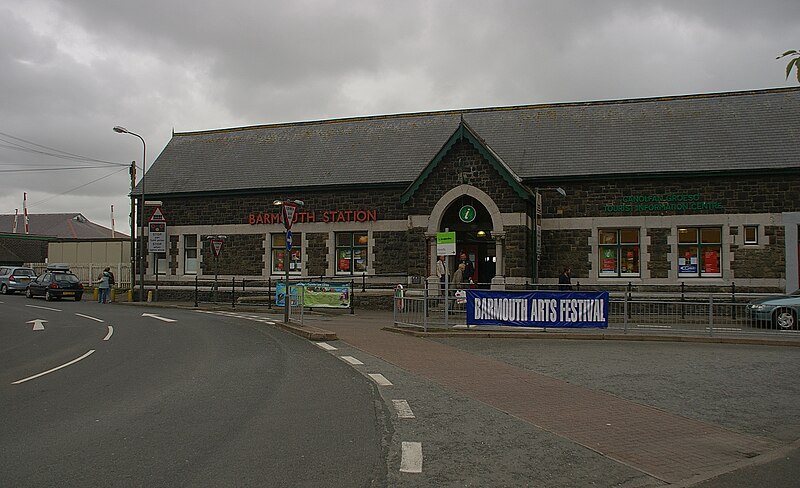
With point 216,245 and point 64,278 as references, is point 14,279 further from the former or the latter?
point 216,245

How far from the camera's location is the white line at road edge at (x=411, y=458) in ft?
20.1

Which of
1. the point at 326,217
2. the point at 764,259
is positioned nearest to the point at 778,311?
the point at 764,259

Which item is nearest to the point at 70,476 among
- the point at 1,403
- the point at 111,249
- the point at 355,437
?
the point at 355,437

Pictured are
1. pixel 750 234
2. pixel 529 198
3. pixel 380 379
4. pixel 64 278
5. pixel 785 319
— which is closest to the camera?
pixel 380 379

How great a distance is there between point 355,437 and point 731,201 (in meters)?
21.4

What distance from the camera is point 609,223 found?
25531 millimetres

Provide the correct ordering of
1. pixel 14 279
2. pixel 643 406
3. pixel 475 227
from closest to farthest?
pixel 643 406, pixel 475 227, pixel 14 279

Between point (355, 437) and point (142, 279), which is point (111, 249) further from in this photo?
point (355, 437)

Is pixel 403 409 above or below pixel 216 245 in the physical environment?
below

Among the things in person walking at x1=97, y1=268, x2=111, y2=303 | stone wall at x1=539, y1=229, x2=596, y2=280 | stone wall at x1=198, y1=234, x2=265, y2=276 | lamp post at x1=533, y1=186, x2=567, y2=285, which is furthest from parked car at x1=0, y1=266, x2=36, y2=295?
stone wall at x1=539, y1=229, x2=596, y2=280

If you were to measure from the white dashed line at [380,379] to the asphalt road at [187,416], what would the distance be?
8.4 inches

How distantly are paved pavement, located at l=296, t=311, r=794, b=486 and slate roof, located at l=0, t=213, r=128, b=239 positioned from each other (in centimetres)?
7792

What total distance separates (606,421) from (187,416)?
4974 mm

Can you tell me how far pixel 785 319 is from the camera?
17344 millimetres
